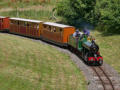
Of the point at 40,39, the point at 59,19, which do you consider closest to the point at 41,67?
the point at 40,39

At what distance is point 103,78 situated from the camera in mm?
16531

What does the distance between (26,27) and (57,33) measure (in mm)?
6662

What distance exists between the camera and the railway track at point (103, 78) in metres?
14.9

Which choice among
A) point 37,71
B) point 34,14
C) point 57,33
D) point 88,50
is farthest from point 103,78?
point 34,14

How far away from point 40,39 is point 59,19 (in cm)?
1746

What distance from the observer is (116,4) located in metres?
30.4

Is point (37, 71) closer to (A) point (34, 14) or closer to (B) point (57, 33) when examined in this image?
(B) point (57, 33)

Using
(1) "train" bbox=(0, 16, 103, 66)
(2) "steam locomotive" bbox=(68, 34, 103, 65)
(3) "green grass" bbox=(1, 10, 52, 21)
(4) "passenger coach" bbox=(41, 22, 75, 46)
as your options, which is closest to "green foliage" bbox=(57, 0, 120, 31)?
(1) "train" bbox=(0, 16, 103, 66)

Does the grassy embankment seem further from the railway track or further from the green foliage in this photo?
the railway track

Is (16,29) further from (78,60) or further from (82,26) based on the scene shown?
(78,60)

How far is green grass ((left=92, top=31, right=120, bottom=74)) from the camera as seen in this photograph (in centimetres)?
2099

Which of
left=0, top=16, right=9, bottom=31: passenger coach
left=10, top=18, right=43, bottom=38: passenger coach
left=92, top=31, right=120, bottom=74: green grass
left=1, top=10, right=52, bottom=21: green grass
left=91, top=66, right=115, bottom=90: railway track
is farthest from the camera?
left=1, top=10, right=52, bottom=21: green grass

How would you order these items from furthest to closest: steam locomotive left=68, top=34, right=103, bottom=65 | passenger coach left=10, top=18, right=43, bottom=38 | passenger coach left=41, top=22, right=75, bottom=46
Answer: passenger coach left=10, top=18, right=43, bottom=38, passenger coach left=41, top=22, right=75, bottom=46, steam locomotive left=68, top=34, right=103, bottom=65

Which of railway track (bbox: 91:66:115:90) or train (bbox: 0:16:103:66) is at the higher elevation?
train (bbox: 0:16:103:66)
